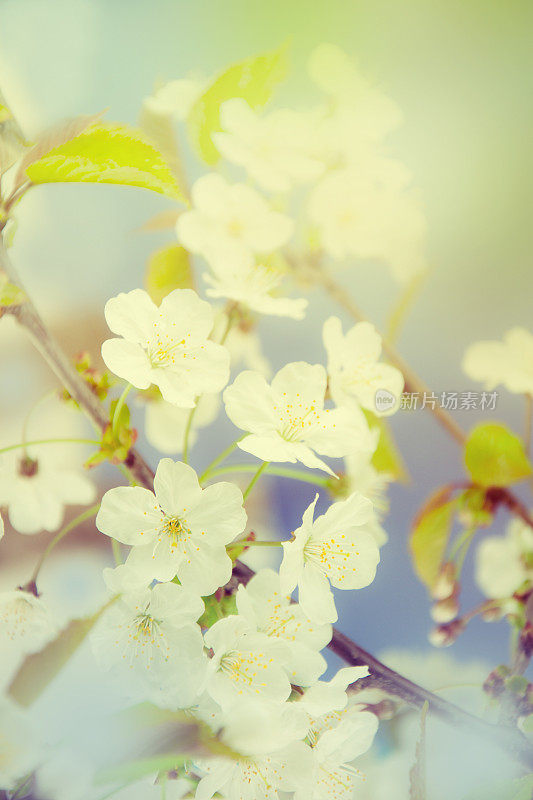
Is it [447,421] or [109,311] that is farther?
[447,421]

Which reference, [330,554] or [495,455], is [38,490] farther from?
[495,455]

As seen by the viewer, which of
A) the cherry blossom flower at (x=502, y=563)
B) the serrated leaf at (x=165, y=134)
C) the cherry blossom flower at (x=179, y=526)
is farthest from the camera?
the cherry blossom flower at (x=502, y=563)

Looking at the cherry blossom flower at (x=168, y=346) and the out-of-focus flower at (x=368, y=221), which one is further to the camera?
the out-of-focus flower at (x=368, y=221)

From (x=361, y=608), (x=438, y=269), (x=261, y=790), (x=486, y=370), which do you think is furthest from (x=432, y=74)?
(x=261, y=790)

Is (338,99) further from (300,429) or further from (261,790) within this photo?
(261,790)

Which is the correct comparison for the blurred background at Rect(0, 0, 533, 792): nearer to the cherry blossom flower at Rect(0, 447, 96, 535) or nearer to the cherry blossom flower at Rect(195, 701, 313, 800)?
the cherry blossom flower at Rect(0, 447, 96, 535)

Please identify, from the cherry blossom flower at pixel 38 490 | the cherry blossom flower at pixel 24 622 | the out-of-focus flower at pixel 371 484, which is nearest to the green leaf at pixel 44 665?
the cherry blossom flower at pixel 24 622

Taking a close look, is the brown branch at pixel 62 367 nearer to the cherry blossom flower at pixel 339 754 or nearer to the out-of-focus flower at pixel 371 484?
the out-of-focus flower at pixel 371 484
